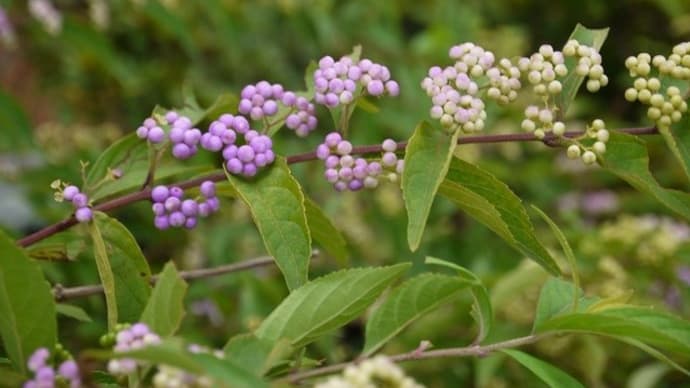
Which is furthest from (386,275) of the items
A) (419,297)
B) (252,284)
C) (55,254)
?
(252,284)

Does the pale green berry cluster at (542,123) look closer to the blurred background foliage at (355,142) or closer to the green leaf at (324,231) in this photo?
the green leaf at (324,231)

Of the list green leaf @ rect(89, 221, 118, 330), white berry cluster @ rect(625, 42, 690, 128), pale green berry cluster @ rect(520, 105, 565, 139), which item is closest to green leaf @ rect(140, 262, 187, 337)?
green leaf @ rect(89, 221, 118, 330)

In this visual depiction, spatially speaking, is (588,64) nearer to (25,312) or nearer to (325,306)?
(325,306)

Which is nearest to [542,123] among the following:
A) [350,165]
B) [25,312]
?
[350,165]

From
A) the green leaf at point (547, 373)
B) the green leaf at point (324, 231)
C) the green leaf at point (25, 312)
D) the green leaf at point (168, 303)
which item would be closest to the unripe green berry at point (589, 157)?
the green leaf at point (547, 373)

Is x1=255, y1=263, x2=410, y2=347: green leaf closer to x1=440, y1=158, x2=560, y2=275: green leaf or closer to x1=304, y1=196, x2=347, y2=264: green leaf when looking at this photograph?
x1=440, y1=158, x2=560, y2=275: green leaf

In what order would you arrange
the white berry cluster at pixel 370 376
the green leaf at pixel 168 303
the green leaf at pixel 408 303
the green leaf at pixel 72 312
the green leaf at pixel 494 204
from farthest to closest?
the green leaf at pixel 72 312 → the green leaf at pixel 494 204 → the green leaf at pixel 408 303 → the green leaf at pixel 168 303 → the white berry cluster at pixel 370 376
